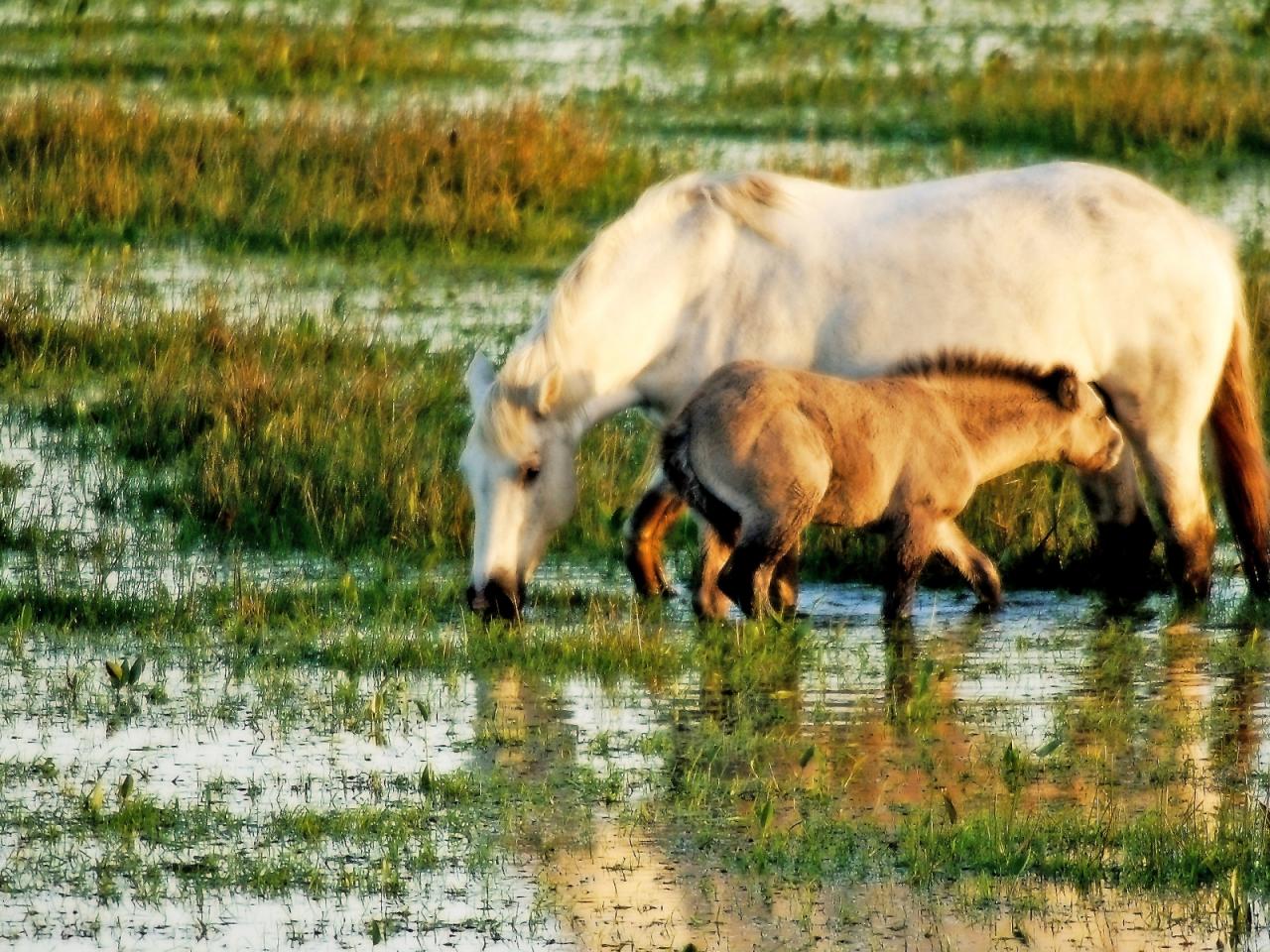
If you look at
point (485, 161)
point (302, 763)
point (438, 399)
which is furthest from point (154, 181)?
point (302, 763)

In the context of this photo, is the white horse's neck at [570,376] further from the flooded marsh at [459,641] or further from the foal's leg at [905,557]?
the foal's leg at [905,557]

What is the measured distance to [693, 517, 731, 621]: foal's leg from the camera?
870 cm

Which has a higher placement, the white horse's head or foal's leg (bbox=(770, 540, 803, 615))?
the white horse's head

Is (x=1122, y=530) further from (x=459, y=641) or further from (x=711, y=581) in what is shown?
(x=459, y=641)

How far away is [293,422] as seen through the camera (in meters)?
10.6

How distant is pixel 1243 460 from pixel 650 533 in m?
2.19

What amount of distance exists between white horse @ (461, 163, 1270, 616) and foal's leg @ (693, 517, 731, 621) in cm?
24

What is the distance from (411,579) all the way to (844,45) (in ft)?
49.6

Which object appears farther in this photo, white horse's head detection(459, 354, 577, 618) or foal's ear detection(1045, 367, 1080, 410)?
foal's ear detection(1045, 367, 1080, 410)

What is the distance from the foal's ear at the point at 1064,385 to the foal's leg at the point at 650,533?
1338mm

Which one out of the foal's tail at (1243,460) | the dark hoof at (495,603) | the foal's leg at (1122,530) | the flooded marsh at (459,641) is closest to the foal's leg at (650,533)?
the flooded marsh at (459,641)

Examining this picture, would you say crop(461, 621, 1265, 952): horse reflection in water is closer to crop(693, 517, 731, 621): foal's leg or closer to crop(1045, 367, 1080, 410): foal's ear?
crop(693, 517, 731, 621): foal's leg

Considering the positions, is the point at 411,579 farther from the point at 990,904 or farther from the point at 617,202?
the point at 617,202

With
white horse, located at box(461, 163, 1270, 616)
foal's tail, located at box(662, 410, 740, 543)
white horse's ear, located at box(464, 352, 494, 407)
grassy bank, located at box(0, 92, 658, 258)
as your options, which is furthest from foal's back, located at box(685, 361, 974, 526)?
grassy bank, located at box(0, 92, 658, 258)
